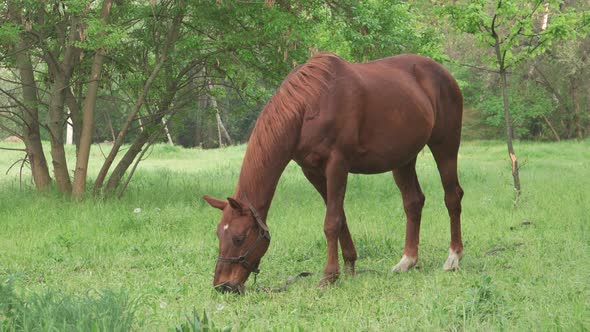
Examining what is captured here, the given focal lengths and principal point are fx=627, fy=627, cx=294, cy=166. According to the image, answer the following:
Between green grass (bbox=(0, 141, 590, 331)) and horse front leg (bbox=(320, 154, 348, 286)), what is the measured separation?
0.15 metres

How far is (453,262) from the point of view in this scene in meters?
5.85

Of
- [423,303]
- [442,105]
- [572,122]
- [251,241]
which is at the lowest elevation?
[572,122]

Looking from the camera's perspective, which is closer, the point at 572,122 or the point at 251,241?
the point at 251,241

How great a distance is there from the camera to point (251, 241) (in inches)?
191

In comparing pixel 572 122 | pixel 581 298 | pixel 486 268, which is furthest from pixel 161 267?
pixel 572 122

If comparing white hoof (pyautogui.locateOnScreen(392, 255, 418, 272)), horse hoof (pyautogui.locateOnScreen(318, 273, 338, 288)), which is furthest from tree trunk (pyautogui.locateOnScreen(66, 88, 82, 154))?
horse hoof (pyautogui.locateOnScreen(318, 273, 338, 288))

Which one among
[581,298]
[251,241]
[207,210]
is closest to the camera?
[581,298]

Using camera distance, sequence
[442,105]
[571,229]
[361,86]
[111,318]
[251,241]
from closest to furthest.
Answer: [111,318] < [251,241] < [361,86] < [442,105] < [571,229]

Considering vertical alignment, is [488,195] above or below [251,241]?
below

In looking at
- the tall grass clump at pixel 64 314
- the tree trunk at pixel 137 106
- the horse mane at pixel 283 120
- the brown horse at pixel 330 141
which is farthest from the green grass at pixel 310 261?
the horse mane at pixel 283 120

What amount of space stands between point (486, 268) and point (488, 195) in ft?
17.4

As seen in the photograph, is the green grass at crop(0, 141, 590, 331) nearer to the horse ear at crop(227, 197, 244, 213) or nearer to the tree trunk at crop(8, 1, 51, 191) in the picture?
the tree trunk at crop(8, 1, 51, 191)

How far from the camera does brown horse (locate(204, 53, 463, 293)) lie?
484 cm

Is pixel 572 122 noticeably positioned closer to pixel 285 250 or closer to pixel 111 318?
pixel 285 250
